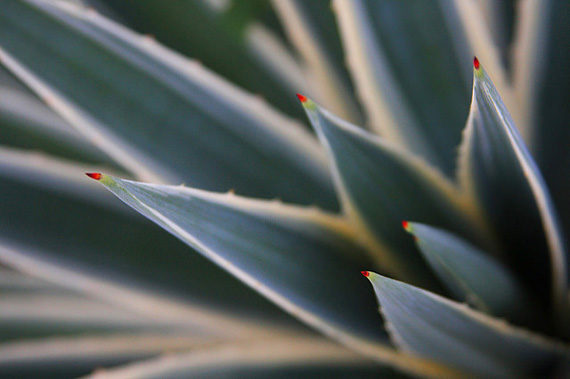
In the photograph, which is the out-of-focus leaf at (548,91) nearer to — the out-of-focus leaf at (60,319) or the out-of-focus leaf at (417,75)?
the out-of-focus leaf at (417,75)

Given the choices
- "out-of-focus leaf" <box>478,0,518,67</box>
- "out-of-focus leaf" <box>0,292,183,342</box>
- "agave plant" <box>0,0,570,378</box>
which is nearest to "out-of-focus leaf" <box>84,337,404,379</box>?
"agave plant" <box>0,0,570,378</box>

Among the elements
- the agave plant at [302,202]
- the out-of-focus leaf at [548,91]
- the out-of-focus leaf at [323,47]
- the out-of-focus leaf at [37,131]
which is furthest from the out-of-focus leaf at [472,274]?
the out-of-focus leaf at [37,131]

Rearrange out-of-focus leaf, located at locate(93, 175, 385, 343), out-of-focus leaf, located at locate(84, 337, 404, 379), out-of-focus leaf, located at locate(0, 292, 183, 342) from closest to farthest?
out-of-focus leaf, located at locate(93, 175, 385, 343) < out-of-focus leaf, located at locate(84, 337, 404, 379) < out-of-focus leaf, located at locate(0, 292, 183, 342)

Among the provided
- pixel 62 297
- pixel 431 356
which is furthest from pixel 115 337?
pixel 431 356

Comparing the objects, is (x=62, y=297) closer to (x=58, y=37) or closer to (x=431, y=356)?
(x=58, y=37)

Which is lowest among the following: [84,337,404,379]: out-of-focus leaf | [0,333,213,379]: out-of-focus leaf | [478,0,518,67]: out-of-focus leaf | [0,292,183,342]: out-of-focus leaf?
[84,337,404,379]: out-of-focus leaf

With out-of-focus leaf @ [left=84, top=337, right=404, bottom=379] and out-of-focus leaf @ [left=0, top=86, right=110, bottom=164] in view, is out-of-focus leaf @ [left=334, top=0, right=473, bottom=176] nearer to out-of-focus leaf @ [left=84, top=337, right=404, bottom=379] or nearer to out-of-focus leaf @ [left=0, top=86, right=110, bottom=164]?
out-of-focus leaf @ [left=84, top=337, right=404, bottom=379]

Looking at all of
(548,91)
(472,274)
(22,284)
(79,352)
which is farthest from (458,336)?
(22,284)
